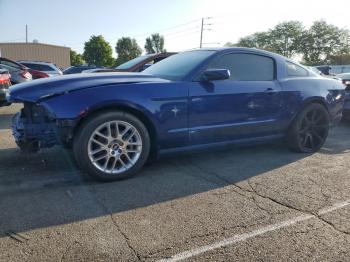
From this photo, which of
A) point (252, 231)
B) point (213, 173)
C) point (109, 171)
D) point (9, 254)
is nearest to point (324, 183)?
point (213, 173)

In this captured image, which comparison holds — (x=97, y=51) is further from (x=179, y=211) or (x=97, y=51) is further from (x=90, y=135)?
(x=179, y=211)

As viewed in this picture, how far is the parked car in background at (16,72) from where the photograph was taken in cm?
1027

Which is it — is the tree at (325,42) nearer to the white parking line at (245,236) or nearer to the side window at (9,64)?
the side window at (9,64)

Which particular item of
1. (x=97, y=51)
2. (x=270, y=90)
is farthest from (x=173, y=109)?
(x=97, y=51)

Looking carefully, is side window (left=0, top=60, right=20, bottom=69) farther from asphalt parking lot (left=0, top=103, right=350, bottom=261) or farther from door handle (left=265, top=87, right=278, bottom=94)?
door handle (left=265, top=87, right=278, bottom=94)

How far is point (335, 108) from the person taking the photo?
5547mm

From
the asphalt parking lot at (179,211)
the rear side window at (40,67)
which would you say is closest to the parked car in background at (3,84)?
the asphalt parking lot at (179,211)

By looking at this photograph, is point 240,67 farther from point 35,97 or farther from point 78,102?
point 35,97

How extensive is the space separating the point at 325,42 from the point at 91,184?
79.0 metres

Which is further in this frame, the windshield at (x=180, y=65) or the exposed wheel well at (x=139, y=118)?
the windshield at (x=180, y=65)

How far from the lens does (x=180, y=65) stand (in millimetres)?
4598

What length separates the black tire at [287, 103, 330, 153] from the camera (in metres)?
5.11

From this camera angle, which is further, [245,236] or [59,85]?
[59,85]

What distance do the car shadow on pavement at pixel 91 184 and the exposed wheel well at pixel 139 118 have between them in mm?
295
